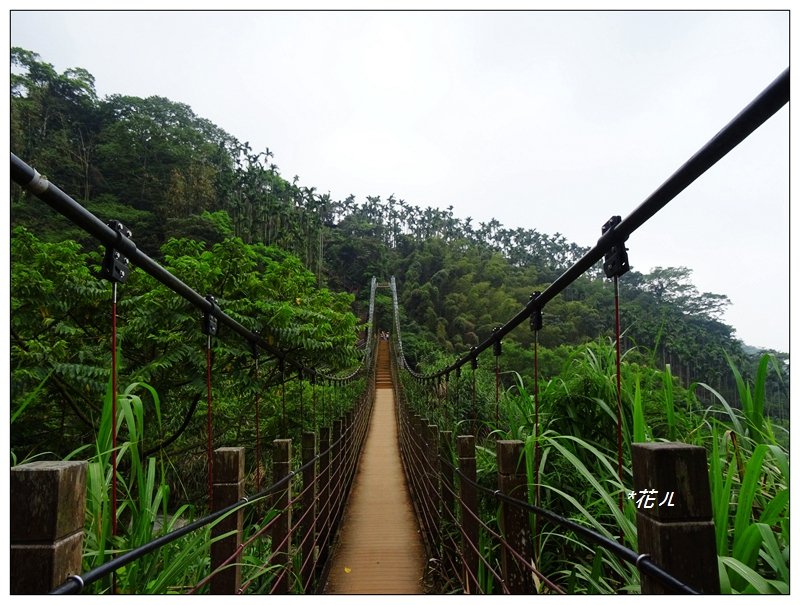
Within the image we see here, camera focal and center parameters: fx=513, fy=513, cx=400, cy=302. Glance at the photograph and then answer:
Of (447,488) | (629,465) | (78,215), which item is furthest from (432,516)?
(78,215)

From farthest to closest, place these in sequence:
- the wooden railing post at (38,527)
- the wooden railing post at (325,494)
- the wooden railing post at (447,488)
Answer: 1. the wooden railing post at (325,494)
2. the wooden railing post at (447,488)
3. the wooden railing post at (38,527)

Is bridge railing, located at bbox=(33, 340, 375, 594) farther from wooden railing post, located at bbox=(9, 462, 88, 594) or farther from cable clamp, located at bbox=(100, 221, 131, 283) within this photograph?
cable clamp, located at bbox=(100, 221, 131, 283)

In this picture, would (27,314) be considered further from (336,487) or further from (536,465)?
(536,465)

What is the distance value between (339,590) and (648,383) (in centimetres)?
178

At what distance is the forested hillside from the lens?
11.4 ft

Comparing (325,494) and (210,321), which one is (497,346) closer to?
(210,321)

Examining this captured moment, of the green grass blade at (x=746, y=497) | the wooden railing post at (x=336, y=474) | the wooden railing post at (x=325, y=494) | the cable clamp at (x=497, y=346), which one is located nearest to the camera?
the green grass blade at (x=746, y=497)

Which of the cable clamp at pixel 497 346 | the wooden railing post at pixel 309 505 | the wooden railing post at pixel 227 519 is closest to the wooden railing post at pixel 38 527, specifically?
the wooden railing post at pixel 227 519

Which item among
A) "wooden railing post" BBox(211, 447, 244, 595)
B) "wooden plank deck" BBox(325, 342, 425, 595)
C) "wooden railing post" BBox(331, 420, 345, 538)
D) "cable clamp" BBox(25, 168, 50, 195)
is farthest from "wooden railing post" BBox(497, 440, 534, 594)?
"wooden railing post" BBox(331, 420, 345, 538)

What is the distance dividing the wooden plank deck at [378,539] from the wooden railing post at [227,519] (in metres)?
1.55

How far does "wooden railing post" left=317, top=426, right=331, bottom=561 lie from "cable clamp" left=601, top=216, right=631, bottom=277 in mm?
→ 2128

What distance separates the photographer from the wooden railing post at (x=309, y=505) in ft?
7.35

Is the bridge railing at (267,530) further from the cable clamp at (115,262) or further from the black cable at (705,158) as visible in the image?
the black cable at (705,158)

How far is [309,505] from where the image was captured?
2.30 metres
